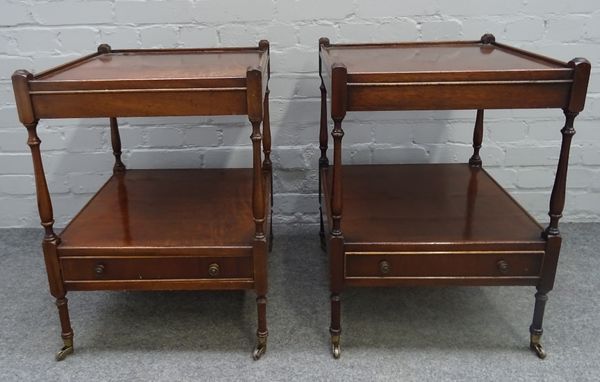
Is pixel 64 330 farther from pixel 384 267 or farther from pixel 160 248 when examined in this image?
pixel 384 267

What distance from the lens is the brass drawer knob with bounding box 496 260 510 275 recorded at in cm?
150

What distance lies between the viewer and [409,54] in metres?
1.70

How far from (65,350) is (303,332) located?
70cm

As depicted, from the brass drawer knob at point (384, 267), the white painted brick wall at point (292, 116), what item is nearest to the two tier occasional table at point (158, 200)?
the white painted brick wall at point (292, 116)

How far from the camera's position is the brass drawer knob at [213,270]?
152 cm

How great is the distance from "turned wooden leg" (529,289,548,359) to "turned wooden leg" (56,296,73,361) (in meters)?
1.33

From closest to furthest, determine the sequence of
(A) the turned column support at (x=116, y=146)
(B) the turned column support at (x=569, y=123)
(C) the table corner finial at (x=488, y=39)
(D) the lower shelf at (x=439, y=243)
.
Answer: (B) the turned column support at (x=569, y=123)
(D) the lower shelf at (x=439, y=243)
(C) the table corner finial at (x=488, y=39)
(A) the turned column support at (x=116, y=146)

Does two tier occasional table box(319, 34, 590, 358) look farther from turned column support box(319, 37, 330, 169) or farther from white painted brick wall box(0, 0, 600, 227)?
white painted brick wall box(0, 0, 600, 227)

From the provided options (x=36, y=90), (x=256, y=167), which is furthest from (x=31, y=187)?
(x=256, y=167)

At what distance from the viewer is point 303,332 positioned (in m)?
1.71

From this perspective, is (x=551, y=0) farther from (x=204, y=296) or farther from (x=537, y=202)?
(x=204, y=296)

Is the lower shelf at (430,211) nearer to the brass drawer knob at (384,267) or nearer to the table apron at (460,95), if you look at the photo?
the brass drawer knob at (384,267)

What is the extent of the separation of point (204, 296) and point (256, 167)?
2.23 feet

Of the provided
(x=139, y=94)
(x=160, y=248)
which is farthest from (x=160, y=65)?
(x=160, y=248)
